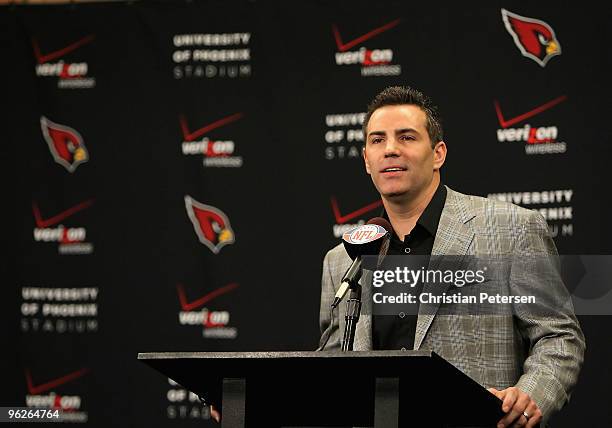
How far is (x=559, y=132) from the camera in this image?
422cm

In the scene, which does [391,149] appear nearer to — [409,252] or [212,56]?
[409,252]

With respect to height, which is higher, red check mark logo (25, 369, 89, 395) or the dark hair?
A: the dark hair

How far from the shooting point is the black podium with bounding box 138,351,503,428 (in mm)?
1895

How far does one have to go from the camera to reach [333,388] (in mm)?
2051

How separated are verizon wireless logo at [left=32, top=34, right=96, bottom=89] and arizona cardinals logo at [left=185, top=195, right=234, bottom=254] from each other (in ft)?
2.89

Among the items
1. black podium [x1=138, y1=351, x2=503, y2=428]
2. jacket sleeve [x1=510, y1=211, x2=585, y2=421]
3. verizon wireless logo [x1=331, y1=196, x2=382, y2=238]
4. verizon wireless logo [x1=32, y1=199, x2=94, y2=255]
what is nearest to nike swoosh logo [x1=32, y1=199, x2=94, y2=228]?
verizon wireless logo [x1=32, y1=199, x2=94, y2=255]

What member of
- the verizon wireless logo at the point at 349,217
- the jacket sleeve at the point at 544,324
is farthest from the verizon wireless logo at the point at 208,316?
the jacket sleeve at the point at 544,324

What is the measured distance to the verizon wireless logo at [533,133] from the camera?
422cm

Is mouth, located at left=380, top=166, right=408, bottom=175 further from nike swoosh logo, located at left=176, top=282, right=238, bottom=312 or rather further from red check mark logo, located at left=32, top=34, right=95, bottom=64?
red check mark logo, located at left=32, top=34, right=95, bottom=64

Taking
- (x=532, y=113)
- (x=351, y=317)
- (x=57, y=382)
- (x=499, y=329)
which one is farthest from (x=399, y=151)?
(x=57, y=382)

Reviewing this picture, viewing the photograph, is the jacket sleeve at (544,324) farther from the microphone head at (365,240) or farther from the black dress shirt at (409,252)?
the microphone head at (365,240)

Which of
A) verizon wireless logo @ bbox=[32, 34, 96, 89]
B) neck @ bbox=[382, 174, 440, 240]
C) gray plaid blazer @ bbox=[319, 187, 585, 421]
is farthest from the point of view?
verizon wireless logo @ bbox=[32, 34, 96, 89]

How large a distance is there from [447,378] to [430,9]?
291 centimetres

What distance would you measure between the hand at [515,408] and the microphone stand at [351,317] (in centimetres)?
36
